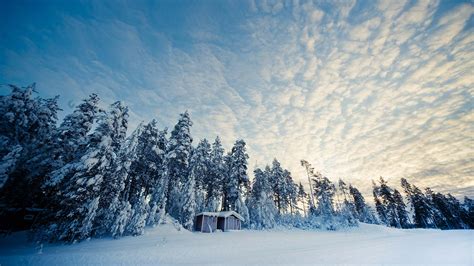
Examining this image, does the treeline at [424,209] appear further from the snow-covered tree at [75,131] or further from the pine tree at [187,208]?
the snow-covered tree at [75,131]

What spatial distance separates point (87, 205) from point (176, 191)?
15888 millimetres

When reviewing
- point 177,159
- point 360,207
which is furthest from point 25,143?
point 360,207

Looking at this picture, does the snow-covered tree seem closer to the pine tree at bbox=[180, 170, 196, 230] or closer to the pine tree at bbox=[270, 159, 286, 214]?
the pine tree at bbox=[180, 170, 196, 230]

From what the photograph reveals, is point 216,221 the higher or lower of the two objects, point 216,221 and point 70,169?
the lower

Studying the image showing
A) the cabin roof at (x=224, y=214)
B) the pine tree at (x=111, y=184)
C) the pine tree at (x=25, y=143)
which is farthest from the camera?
the cabin roof at (x=224, y=214)

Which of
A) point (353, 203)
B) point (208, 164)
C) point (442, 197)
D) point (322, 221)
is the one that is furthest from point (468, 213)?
point (208, 164)

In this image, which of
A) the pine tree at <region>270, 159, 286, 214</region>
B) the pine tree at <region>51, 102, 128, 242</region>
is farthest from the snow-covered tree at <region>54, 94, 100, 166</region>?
the pine tree at <region>270, 159, 286, 214</region>

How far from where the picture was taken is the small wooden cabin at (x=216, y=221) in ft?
95.0

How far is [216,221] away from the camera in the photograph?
30.3 metres

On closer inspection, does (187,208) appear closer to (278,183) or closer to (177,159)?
(177,159)

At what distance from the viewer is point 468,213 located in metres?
63.1

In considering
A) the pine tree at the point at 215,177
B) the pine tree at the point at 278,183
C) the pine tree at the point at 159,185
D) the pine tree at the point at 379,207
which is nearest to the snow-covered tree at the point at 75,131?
the pine tree at the point at 159,185

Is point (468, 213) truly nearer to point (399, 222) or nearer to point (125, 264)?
point (399, 222)

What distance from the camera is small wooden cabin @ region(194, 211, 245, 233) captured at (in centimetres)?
2897
